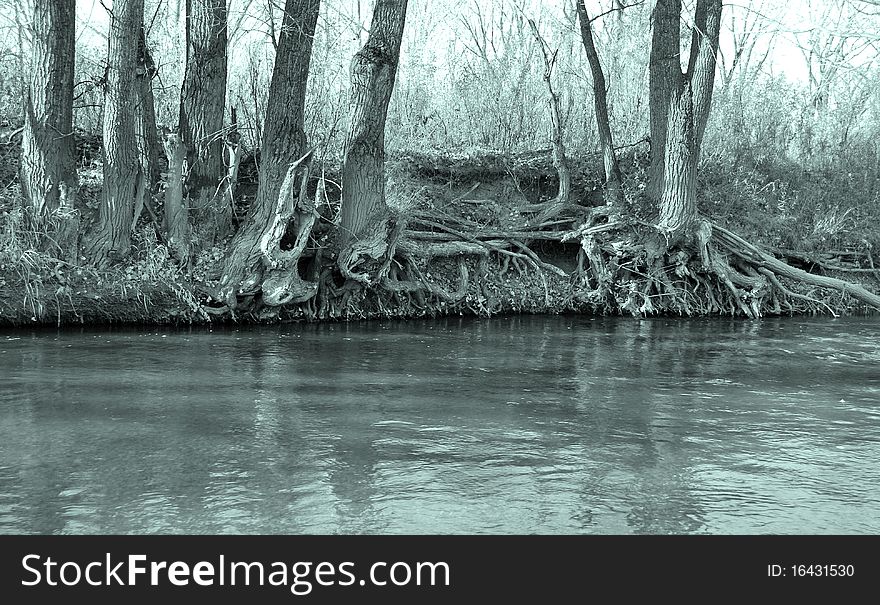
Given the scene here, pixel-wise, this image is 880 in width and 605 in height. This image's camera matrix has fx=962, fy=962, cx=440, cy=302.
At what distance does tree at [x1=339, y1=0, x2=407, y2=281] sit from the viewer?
50.5 ft

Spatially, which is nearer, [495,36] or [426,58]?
[426,58]

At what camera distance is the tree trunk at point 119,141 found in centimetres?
1449

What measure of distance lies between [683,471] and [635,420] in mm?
1769

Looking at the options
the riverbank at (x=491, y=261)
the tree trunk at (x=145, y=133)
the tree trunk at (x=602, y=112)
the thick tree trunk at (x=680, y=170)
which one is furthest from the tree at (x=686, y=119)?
the tree trunk at (x=145, y=133)

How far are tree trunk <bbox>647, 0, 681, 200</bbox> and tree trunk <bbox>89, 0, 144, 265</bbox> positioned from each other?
9.42 meters

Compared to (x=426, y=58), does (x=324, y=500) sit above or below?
below

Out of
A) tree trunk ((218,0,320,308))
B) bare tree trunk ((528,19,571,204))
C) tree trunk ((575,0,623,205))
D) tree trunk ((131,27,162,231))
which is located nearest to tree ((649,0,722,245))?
tree trunk ((575,0,623,205))

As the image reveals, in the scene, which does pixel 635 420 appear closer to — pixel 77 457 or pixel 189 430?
pixel 189 430

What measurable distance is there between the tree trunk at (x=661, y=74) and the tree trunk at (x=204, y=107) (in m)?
8.10

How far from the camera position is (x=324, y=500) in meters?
6.36

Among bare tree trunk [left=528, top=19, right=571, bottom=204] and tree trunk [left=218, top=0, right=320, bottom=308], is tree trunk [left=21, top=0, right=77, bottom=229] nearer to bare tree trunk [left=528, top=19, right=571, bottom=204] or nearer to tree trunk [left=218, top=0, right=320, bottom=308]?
tree trunk [left=218, top=0, right=320, bottom=308]

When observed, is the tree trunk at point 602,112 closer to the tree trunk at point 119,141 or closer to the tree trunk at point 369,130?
the tree trunk at point 369,130
